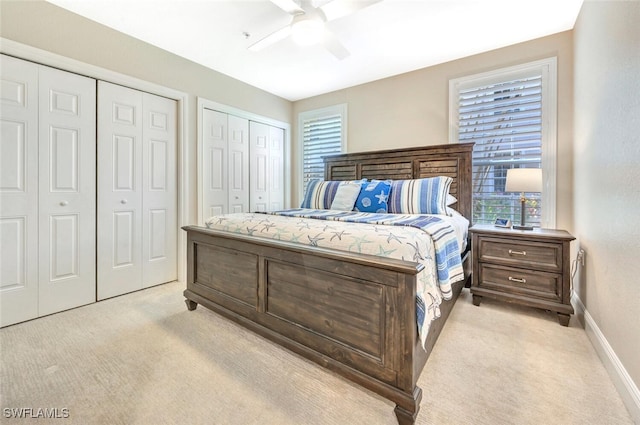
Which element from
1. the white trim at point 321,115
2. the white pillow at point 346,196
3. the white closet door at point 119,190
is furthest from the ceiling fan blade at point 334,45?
the white closet door at point 119,190

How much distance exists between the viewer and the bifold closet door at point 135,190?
104 inches

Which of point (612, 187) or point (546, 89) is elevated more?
point (546, 89)

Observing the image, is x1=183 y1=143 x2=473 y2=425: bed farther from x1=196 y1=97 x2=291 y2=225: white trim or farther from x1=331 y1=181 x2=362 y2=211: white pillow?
x1=331 y1=181 x2=362 y2=211: white pillow

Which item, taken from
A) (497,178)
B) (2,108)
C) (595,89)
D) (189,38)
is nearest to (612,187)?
(595,89)

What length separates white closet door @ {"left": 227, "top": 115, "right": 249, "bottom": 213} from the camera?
3697 millimetres

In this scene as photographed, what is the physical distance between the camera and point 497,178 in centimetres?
294

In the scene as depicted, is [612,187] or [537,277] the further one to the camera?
[537,277]

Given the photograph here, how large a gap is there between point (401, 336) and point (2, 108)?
3.17 metres

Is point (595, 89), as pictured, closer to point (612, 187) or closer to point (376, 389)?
point (612, 187)

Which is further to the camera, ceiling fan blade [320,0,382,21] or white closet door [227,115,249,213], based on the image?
white closet door [227,115,249,213]

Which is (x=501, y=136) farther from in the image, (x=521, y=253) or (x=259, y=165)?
(x=259, y=165)

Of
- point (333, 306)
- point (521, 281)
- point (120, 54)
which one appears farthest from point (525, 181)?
point (120, 54)

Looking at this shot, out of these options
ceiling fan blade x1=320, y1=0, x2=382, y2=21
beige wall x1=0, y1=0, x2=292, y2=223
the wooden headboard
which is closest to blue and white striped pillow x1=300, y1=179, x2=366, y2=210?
the wooden headboard

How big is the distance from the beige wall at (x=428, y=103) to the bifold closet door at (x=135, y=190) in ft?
7.50
